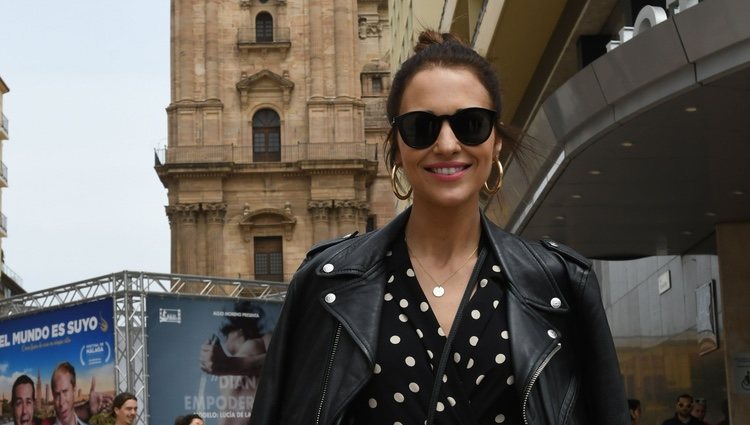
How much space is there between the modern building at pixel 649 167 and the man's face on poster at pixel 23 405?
999 centimetres

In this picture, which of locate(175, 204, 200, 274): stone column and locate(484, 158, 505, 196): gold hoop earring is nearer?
locate(484, 158, 505, 196): gold hoop earring

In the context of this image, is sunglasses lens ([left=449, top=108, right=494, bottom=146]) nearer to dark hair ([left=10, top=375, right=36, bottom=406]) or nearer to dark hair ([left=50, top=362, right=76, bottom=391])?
dark hair ([left=50, top=362, right=76, bottom=391])

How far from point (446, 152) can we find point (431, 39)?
12.0 inches

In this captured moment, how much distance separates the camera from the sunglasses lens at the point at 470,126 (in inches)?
109

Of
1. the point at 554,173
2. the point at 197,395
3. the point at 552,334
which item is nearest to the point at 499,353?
the point at 552,334

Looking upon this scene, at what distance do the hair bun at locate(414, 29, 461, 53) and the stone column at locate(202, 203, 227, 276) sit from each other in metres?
60.7

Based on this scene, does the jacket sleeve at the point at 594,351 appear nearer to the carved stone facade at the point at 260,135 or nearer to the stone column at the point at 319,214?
the carved stone facade at the point at 260,135

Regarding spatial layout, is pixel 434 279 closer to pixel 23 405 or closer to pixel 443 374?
pixel 443 374

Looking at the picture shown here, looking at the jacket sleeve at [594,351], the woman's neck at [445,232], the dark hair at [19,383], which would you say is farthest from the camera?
the dark hair at [19,383]

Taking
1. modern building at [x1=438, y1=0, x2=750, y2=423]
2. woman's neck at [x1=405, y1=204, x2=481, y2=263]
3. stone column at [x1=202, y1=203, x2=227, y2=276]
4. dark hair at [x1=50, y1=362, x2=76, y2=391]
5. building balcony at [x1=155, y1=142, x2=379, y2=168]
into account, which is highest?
building balcony at [x1=155, y1=142, x2=379, y2=168]

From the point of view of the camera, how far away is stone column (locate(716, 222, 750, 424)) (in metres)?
19.2

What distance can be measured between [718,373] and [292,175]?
149 feet

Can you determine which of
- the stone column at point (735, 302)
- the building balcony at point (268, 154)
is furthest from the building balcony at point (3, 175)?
the stone column at point (735, 302)

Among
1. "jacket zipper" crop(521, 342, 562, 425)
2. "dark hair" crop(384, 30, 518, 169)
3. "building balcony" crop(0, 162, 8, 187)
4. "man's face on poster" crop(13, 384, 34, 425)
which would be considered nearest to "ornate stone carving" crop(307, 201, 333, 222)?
"building balcony" crop(0, 162, 8, 187)
